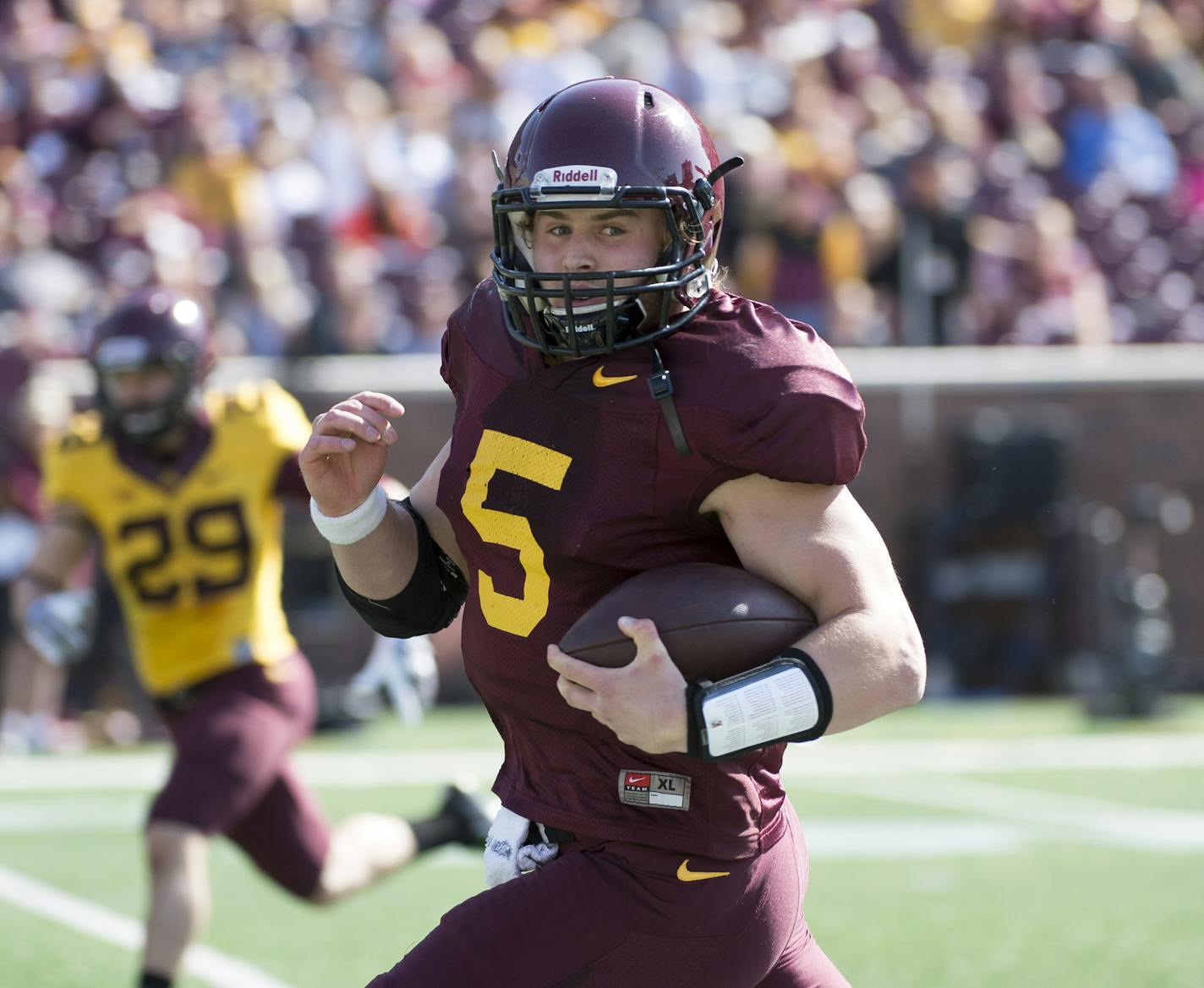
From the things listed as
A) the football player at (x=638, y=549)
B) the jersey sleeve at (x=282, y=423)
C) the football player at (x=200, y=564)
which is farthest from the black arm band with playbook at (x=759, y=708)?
the jersey sleeve at (x=282, y=423)

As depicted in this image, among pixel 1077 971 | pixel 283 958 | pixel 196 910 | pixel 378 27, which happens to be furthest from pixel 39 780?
pixel 378 27

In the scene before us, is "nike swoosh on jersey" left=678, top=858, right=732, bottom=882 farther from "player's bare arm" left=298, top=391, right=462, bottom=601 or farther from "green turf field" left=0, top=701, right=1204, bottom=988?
"green turf field" left=0, top=701, right=1204, bottom=988

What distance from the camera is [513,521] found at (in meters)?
2.55

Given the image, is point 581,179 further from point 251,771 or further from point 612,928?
point 251,771

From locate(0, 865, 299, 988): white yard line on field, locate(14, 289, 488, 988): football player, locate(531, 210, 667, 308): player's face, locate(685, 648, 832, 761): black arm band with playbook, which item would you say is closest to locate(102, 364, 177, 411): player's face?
locate(14, 289, 488, 988): football player

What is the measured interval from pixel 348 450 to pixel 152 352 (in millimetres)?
2325

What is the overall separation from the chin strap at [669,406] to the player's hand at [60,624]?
8.71 ft

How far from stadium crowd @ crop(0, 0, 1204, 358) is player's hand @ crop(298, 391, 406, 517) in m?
7.05

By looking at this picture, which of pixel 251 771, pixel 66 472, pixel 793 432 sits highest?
pixel 793 432

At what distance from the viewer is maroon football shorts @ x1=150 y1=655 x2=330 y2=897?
438 cm

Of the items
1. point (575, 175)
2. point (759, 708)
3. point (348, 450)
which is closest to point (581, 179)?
point (575, 175)

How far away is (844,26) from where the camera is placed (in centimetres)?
1315

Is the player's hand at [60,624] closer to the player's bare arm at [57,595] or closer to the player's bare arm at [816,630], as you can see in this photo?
the player's bare arm at [57,595]

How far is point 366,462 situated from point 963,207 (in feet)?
29.2
